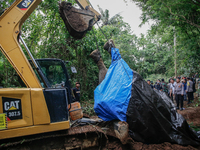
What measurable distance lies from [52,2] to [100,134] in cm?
620

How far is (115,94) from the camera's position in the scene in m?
3.22

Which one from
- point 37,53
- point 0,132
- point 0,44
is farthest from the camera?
point 37,53

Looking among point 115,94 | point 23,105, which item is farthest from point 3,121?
point 115,94

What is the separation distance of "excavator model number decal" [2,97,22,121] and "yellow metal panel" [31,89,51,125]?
0.70ft

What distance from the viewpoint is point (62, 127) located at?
2650 millimetres

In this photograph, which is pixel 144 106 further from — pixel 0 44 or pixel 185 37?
pixel 185 37

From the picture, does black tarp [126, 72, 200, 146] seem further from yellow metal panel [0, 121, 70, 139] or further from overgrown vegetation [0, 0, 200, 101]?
overgrown vegetation [0, 0, 200, 101]

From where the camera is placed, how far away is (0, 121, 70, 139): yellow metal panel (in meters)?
2.30

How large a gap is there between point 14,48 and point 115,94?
84.2 inches

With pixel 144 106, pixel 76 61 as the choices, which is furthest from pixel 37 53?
pixel 144 106

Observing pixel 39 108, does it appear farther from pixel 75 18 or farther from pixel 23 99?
pixel 75 18

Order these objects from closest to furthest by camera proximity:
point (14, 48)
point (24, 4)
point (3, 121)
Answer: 1. point (3, 121)
2. point (14, 48)
3. point (24, 4)

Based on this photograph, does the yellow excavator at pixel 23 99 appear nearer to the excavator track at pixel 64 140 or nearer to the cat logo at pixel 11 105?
the cat logo at pixel 11 105

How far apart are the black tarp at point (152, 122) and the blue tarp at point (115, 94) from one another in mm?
128
